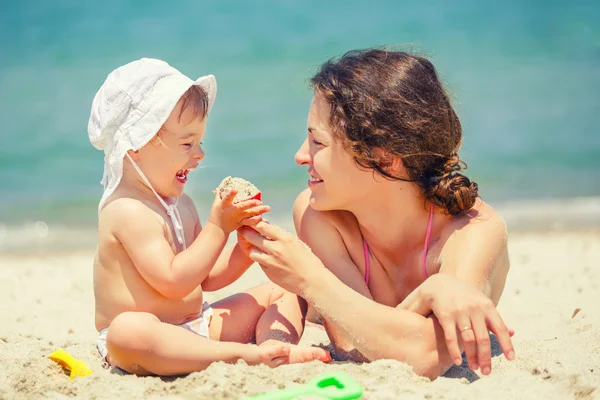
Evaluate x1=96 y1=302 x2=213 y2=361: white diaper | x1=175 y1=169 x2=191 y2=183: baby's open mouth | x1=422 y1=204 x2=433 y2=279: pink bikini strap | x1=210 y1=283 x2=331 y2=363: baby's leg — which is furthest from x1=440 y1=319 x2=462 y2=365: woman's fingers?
x1=175 y1=169 x2=191 y2=183: baby's open mouth

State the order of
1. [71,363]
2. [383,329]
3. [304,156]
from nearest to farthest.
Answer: [383,329]
[71,363]
[304,156]

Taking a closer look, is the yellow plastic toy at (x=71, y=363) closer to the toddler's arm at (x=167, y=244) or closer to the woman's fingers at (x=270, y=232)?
the toddler's arm at (x=167, y=244)

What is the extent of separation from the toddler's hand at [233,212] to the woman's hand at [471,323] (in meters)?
0.79

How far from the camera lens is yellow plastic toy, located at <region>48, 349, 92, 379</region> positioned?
9.93 ft

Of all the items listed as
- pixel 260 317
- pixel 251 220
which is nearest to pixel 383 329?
pixel 251 220

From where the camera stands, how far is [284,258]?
9.77 feet

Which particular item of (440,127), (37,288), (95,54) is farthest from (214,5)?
(440,127)

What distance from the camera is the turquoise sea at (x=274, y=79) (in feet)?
29.7

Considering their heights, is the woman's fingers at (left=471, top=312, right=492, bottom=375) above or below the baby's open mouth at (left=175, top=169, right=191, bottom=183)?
below

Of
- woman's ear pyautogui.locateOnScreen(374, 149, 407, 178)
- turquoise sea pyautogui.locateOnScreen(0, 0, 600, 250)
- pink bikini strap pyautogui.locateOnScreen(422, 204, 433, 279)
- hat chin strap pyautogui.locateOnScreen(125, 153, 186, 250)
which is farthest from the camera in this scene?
turquoise sea pyautogui.locateOnScreen(0, 0, 600, 250)

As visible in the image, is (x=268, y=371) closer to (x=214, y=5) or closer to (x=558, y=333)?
(x=558, y=333)

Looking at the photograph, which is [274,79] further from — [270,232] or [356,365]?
[356,365]

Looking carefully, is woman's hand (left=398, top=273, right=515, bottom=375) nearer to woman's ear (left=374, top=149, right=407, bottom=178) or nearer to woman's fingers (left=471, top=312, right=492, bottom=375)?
woman's fingers (left=471, top=312, right=492, bottom=375)

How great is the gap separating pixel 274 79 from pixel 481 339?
1041cm
